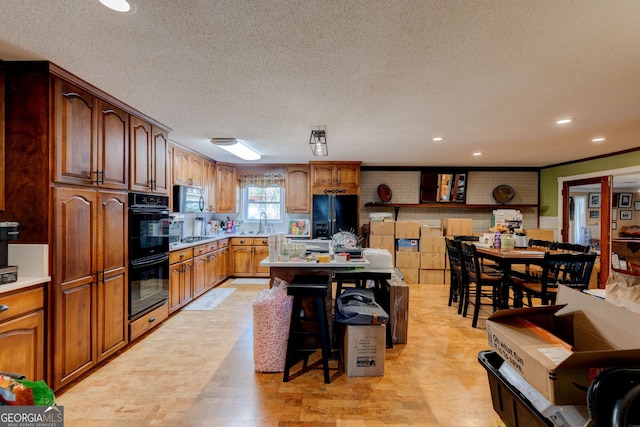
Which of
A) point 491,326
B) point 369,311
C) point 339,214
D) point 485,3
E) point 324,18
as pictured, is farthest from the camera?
point 339,214

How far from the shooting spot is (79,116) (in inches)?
89.6

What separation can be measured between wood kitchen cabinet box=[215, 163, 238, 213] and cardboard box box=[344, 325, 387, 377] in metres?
4.25

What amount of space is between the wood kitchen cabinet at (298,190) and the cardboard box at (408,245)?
192 centimetres

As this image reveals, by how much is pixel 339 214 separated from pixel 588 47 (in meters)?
4.16

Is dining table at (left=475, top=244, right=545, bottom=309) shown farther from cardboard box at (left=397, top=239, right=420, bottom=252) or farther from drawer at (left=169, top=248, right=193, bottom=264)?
drawer at (left=169, top=248, right=193, bottom=264)

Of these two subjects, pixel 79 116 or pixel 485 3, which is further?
pixel 79 116

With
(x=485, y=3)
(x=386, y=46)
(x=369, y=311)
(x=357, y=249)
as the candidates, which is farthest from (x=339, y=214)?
(x=485, y=3)

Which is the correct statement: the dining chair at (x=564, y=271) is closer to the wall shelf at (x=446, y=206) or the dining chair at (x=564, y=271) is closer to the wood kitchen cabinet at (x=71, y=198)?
the wall shelf at (x=446, y=206)

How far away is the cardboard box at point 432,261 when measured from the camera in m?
5.57

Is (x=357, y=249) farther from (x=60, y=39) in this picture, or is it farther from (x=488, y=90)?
(x=60, y=39)

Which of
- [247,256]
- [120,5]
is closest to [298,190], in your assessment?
[247,256]

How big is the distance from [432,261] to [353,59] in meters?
4.59

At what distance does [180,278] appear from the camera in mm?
3951

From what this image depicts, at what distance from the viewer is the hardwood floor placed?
1.91m
